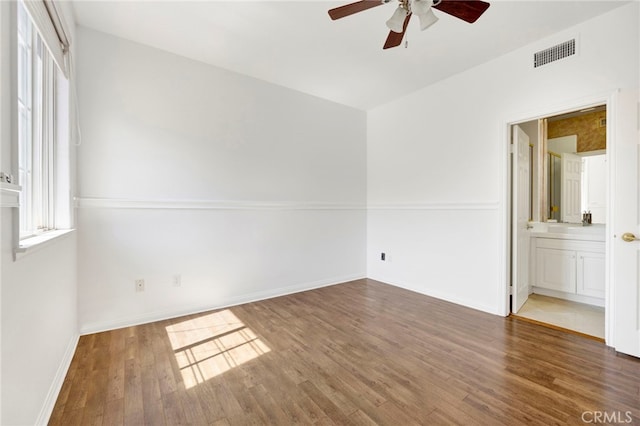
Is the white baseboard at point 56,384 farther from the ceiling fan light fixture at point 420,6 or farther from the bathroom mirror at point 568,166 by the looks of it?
the bathroom mirror at point 568,166

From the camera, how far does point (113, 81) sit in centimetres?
265

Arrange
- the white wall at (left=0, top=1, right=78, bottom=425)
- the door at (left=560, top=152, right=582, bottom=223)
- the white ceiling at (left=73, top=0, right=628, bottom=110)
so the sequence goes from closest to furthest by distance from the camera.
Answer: the white wall at (left=0, top=1, right=78, bottom=425) → the white ceiling at (left=73, top=0, right=628, bottom=110) → the door at (left=560, top=152, right=582, bottom=223)

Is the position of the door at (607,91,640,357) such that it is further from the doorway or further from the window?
the window

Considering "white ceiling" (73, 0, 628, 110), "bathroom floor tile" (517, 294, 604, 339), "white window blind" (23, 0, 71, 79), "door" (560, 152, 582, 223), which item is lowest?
"bathroom floor tile" (517, 294, 604, 339)

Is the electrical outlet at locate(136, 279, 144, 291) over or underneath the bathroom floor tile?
over

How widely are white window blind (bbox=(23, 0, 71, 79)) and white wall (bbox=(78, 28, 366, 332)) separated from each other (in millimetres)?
671

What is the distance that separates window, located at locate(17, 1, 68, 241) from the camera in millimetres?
1603

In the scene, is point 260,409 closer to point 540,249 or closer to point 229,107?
point 229,107

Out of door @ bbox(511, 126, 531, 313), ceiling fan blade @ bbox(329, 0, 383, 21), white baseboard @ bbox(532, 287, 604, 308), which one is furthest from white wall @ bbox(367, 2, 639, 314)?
ceiling fan blade @ bbox(329, 0, 383, 21)

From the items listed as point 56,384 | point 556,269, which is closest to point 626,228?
point 556,269

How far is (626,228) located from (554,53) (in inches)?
66.2

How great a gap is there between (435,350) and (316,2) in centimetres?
296

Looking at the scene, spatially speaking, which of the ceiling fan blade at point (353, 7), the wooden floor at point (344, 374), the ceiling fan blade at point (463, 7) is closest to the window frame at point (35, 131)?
the wooden floor at point (344, 374)

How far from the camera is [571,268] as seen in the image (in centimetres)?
336
